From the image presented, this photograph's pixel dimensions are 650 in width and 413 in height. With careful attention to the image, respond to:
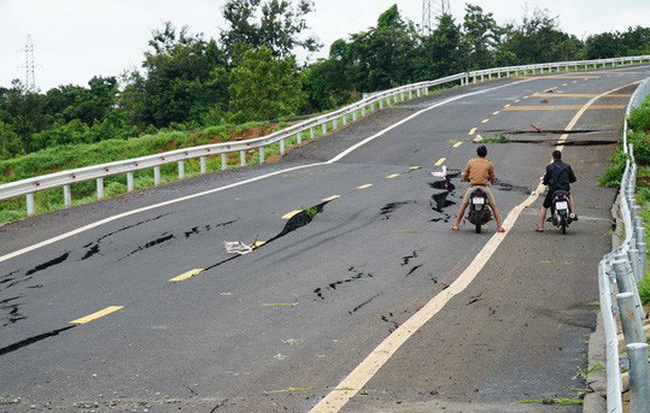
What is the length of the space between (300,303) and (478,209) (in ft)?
23.2

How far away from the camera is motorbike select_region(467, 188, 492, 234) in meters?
19.1

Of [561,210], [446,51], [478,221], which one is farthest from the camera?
[446,51]

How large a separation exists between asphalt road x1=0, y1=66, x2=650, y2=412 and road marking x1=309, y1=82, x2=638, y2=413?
3 cm

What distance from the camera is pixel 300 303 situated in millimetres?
12875

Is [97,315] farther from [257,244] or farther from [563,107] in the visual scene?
[563,107]

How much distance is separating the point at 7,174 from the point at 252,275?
44.0m

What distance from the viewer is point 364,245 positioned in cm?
1755

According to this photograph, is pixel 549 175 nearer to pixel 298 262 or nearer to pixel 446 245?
pixel 446 245

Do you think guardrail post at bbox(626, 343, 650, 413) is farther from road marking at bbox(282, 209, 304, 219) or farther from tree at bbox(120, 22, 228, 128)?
tree at bbox(120, 22, 228, 128)

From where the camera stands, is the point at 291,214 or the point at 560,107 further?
the point at 560,107

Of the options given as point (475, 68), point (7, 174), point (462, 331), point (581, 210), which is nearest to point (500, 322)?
point (462, 331)

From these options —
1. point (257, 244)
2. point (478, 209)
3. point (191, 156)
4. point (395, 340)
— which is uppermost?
point (191, 156)

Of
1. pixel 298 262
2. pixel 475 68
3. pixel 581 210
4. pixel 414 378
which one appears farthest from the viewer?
pixel 475 68

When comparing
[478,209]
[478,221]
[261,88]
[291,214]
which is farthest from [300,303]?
[261,88]
